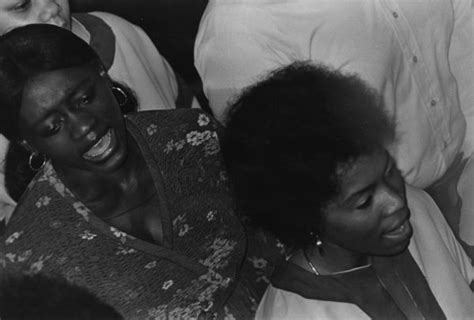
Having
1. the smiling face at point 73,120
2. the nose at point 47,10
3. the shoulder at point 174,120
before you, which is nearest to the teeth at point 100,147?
the smiling face at point 73,120

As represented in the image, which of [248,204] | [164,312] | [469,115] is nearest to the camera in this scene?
[248,204]

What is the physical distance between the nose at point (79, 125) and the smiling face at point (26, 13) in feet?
0.62

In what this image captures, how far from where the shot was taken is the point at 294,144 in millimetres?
965

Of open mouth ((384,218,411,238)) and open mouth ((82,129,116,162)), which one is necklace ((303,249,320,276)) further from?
open mouth ((82,129,116,162))

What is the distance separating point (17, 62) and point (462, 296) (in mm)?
614

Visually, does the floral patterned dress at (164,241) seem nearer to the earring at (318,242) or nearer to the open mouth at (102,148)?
the open mouth at (102,148)

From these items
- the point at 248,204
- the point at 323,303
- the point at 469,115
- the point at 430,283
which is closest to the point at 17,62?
the point at 248,204

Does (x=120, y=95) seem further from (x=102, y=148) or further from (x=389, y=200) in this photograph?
(x=389, y=200)

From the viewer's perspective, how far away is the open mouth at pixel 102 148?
1089mm

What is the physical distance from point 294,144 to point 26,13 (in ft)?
1.44

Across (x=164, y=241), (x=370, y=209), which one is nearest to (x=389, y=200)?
(x=370, y=209)

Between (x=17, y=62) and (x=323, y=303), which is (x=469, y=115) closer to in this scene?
(x=323, y=303)

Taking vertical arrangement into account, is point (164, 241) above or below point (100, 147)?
below

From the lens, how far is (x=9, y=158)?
1.17 meters
